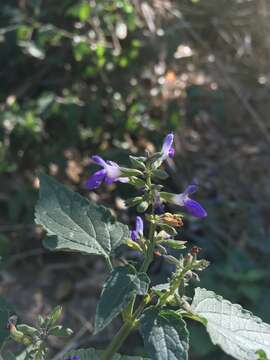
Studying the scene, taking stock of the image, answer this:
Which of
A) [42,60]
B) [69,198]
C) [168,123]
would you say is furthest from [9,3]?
[69,198]

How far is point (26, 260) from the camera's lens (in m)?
3.17

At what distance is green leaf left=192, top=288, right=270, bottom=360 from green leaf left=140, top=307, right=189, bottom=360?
40 mm

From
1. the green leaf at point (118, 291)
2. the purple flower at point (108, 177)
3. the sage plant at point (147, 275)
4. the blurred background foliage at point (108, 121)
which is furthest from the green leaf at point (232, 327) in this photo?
the blurred background foliage at point (108, 121)

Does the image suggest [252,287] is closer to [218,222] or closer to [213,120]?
[218,222]

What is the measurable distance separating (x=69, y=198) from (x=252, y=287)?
1.57m

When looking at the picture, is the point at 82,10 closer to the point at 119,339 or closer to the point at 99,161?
the point at 99,161

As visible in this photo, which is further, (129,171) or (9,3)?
(9,3)

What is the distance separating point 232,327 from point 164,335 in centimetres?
12

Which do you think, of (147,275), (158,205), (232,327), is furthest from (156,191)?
(232,327)

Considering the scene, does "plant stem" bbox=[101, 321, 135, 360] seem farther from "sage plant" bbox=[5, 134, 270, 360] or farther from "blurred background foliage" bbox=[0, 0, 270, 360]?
"blurred background foliage" bbox=[0, 0, 270, 360]

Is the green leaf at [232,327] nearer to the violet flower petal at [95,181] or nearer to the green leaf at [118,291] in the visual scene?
the green leaf at [118,291]

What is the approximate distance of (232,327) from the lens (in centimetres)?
111

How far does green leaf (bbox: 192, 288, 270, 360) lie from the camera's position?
1062 mm

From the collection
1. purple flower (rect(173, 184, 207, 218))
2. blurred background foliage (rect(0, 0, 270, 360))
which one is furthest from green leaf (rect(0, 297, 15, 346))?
blurred background foliage (rect(0, 0, 270, 360))
